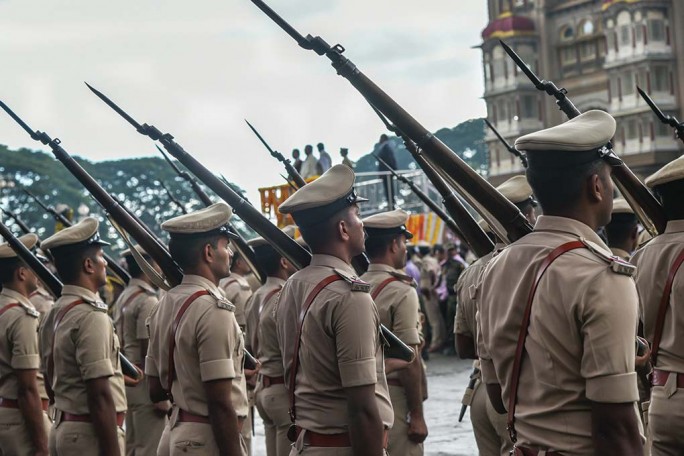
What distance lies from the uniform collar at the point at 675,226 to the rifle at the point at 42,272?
3.27 metres

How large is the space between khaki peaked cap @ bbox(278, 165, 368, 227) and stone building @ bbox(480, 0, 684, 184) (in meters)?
36.8

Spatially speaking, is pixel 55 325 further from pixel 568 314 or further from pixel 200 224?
pixel 568 314

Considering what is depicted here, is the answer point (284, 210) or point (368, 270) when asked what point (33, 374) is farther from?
point (284, 210)

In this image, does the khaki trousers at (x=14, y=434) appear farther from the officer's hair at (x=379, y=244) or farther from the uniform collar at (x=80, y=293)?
the officer's hair at (x=379, y=244)

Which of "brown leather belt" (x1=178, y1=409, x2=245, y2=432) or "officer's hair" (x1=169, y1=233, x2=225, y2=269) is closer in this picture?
"brown leather belt" (x1=178, y1=409, x2=245, y2=432)

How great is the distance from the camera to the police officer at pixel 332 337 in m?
4.35

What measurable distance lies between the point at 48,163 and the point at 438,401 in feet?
144

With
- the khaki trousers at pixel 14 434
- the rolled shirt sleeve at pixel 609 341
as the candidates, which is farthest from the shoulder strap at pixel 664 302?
the khaki trousers at pixel 14 434

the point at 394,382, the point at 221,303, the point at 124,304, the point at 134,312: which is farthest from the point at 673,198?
the point at 124,304

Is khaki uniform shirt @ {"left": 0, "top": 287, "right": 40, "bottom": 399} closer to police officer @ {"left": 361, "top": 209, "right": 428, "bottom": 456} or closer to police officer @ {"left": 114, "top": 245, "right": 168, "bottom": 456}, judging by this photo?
police officer @ {"left": 114, "top": 245, "right": 168, "bottom": 456}

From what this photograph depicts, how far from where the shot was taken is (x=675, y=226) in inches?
196

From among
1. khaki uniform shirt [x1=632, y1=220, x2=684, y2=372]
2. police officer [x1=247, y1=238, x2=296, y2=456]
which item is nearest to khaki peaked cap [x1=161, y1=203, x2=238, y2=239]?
police officer [x1=247, y1=238, x2=296, y2=456]

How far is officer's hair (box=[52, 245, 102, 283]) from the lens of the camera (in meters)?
A: 6.33

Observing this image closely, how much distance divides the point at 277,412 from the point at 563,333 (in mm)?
4064
